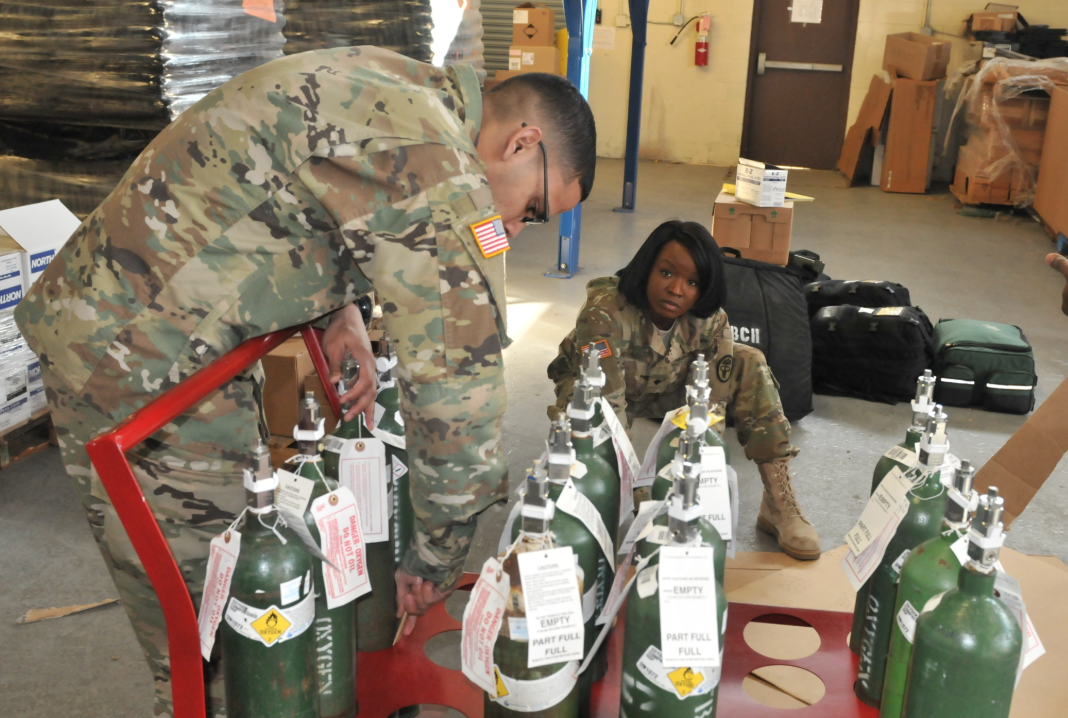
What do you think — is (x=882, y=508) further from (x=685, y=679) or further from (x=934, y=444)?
(x=685, y=679)

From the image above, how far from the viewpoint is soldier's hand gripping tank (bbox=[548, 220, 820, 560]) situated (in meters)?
2.80

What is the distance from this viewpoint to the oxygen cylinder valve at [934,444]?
4.46 feet

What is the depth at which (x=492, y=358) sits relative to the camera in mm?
1272

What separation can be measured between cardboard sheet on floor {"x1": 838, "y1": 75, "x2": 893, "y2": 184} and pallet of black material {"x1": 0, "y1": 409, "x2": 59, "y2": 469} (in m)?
7.58

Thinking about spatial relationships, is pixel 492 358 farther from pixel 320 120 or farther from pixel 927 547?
pixel 927 547

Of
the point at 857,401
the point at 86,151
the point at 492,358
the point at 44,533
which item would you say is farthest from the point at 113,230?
the point at 857,401

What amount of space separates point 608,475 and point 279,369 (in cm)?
209

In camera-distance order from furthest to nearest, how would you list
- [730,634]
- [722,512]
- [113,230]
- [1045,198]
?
[1045,198] < [730,634] < [722,512] < [113,230]

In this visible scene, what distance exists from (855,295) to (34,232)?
3455 mm

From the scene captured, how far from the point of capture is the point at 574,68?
5.48 m

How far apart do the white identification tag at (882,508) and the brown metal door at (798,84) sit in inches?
349

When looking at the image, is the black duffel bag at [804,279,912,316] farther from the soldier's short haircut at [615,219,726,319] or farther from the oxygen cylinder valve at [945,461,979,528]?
the oxygen cylinder valve at [945,461,979,528]

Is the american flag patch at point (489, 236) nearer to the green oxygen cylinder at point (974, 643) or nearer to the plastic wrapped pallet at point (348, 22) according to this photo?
the green oxygen cylinder at point (974, 643)

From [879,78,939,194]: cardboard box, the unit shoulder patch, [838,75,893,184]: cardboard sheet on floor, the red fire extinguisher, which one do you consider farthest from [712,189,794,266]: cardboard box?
the red fire extinguisher
